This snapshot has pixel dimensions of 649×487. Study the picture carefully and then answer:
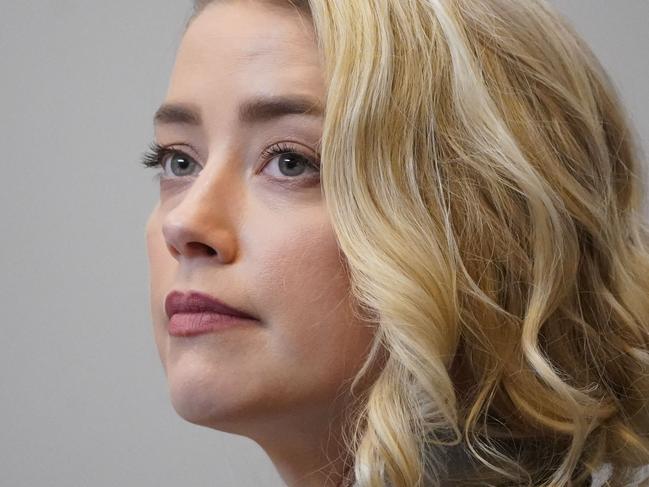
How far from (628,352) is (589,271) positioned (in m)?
0.13

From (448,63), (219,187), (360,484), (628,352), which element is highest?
(448,63)

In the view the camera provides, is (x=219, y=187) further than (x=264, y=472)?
No

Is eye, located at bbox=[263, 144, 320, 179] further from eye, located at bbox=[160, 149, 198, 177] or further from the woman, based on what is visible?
eye, located at bbox=[160, 149, 198, 177]

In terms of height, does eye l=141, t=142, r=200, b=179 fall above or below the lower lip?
above

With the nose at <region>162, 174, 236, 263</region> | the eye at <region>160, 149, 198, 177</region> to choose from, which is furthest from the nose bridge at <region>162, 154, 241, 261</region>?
the eye at <region>160, 149, 198, 177</region>

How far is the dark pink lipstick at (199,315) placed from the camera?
1.65 m

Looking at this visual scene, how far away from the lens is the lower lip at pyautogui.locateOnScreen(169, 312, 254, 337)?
165 centimetres

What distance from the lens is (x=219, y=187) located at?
1687mm

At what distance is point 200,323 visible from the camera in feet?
5.46

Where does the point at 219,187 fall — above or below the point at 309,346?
above

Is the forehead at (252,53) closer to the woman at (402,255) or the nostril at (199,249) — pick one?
the woman at (402,255)

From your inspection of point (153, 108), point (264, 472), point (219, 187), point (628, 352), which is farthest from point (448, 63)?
point (153, 108)

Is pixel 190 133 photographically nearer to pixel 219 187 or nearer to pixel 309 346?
pixel 219 187

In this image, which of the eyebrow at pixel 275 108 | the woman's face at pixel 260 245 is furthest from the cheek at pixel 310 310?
the eyebrow at pixel 275 108
